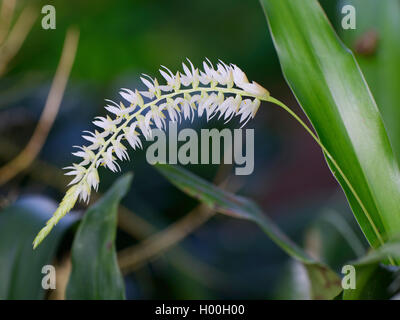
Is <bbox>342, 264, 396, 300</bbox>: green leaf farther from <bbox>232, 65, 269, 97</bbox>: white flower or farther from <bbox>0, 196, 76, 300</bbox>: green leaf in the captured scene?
<bbox>0, 196, 76, 300</bbox>: green leaf

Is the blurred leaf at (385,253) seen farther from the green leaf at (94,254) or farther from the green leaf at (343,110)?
the green leaf at (94,254)

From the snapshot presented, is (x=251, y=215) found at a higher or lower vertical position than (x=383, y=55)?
lower

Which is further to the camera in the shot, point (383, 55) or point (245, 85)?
point (383, 55)

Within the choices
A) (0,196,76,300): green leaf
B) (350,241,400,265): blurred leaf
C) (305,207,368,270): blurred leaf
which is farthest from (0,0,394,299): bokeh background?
(350,241,400,265): blurred leaf

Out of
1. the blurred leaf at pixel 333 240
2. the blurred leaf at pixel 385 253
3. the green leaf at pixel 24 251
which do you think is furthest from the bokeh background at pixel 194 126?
the blurred leaf at pixel 385 253

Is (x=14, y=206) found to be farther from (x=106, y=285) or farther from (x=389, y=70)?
(x=389, y=70)

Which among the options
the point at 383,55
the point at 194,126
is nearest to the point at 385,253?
the point at 383,55

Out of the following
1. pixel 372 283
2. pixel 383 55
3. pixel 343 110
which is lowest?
pixel 372 283

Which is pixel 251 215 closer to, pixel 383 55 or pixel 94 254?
pixel 94 254
